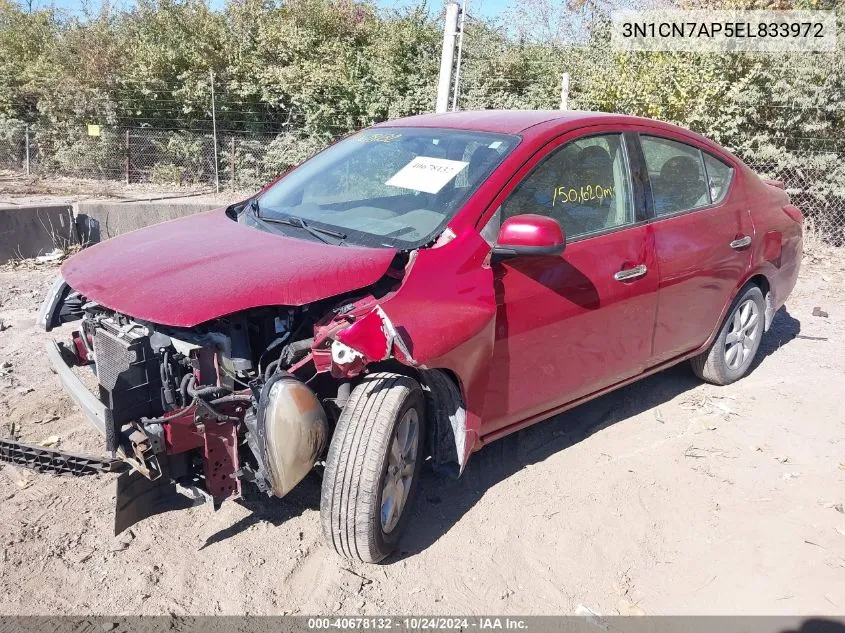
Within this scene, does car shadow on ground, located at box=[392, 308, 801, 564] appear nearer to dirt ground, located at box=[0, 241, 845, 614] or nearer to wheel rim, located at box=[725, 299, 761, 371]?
dirt ground, located at box=[0, 241, 845, 614]

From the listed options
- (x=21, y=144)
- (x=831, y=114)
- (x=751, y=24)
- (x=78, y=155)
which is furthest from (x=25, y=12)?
(x=831, y=114)

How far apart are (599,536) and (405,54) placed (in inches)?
430

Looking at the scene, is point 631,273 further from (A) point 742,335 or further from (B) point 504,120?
(A) point 742,335

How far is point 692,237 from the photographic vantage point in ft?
13.7

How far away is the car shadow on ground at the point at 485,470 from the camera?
11.1 ft

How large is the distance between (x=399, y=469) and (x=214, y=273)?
1.11m

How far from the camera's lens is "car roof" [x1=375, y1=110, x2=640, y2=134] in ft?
12.2

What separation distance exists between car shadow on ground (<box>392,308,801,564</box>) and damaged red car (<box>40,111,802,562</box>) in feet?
0.84

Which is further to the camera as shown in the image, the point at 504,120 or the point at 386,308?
the point at 504,120

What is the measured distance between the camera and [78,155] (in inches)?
575

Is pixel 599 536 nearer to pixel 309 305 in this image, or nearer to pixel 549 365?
pixel 549 365

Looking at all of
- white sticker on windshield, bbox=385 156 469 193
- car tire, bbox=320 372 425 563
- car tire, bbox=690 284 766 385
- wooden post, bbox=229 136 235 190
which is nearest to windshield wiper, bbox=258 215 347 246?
white sticker on windshield, bbox=385 156 469 193

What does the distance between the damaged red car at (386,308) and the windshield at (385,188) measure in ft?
0.05

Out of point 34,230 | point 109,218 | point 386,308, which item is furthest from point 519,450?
point 109,218
